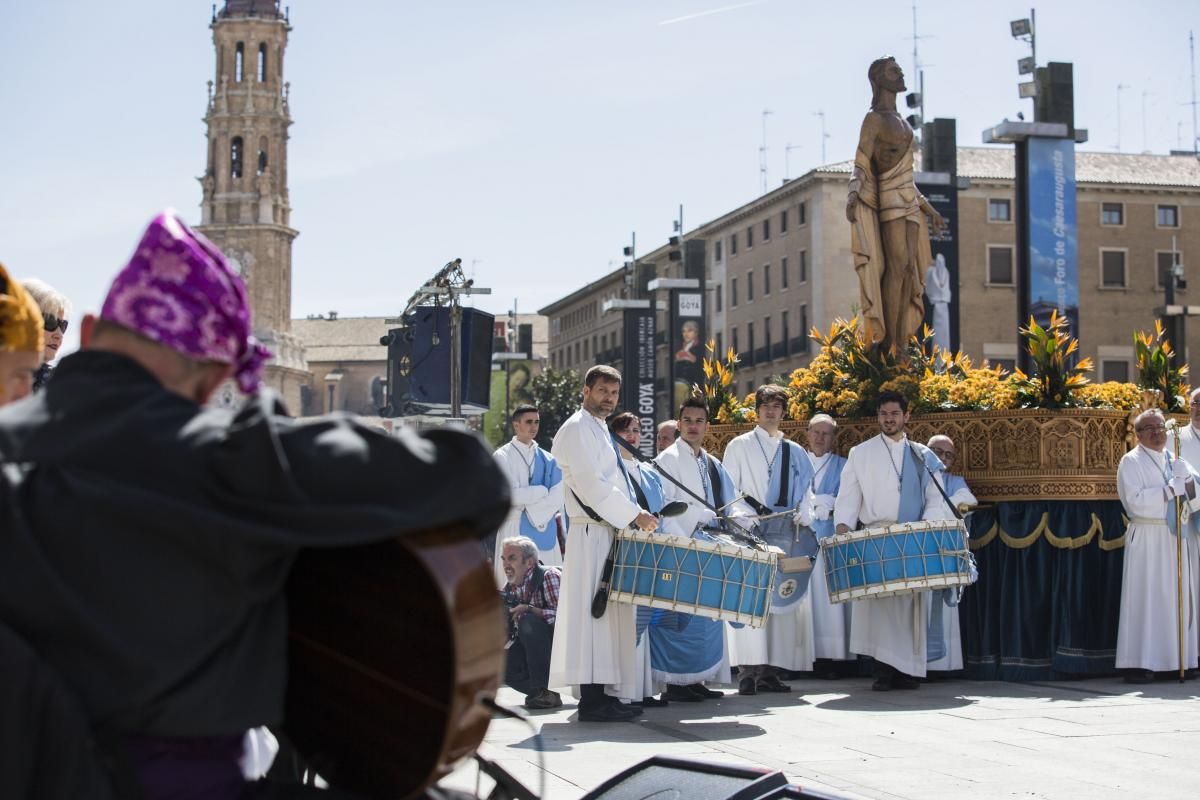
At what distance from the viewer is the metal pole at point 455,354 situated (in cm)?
2519

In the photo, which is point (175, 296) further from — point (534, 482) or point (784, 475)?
point (534, 482)

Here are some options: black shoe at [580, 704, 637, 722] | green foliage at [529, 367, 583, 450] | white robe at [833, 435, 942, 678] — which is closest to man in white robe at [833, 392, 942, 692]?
white robe at [833, 435, 942, 678]

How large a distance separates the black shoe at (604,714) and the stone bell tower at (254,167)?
124 m

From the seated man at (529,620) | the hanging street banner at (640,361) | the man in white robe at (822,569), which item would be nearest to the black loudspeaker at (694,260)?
the hanging street banner at (640,361)

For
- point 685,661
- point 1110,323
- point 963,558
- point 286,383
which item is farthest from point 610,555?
point 286,383

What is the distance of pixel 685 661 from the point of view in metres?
11.2

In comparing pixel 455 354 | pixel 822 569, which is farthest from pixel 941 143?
pixel 822 569

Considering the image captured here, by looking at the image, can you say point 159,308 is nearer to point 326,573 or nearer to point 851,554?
point 326,573

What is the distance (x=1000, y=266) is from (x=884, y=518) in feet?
210

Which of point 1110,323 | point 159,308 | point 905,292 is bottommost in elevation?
point 159,308

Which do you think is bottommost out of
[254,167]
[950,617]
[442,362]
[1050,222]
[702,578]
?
[950,617]

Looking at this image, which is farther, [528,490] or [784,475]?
[528,490]

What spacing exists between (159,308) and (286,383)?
140 m

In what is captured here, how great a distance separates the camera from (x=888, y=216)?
14422mm
